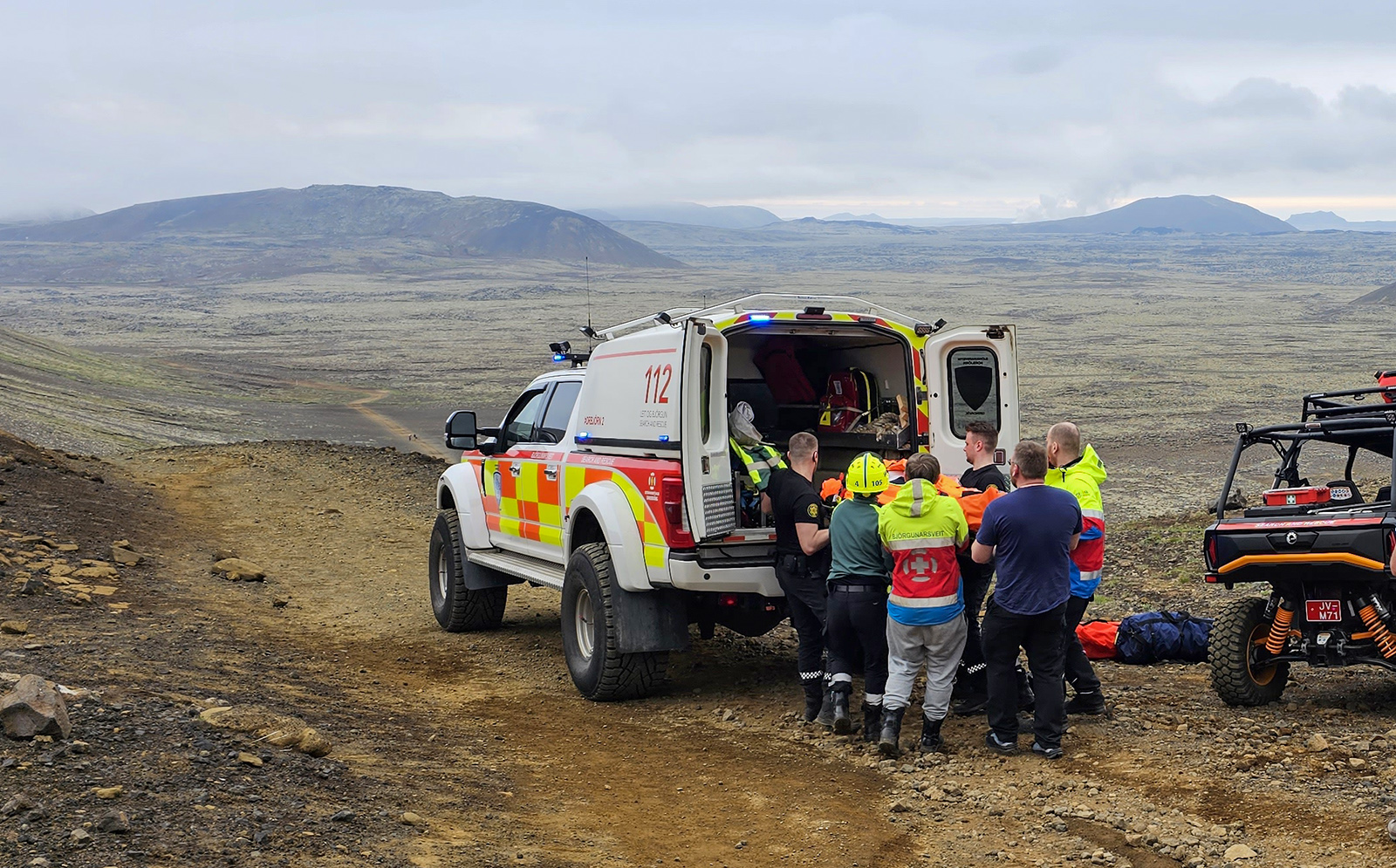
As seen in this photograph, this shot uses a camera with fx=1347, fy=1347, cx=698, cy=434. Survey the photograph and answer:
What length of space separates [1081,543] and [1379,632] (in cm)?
157

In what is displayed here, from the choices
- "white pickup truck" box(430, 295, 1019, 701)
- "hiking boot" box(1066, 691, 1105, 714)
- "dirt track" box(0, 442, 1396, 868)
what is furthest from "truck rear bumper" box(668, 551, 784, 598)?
"hiking boot" box(1066, 691, 1105, 714)

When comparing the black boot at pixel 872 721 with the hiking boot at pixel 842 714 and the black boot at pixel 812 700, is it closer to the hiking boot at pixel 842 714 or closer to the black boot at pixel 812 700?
the hiking boot at pixel 842 714

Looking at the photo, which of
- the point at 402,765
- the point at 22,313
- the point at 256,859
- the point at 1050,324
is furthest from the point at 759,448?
the point at 22,313

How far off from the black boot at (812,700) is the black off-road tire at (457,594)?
12.9 feet

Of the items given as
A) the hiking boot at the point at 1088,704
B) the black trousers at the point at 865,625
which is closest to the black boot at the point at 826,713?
the black trousers at the point at 865,625

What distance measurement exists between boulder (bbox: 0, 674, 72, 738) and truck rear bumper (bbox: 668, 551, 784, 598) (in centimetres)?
329

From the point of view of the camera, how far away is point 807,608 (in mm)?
7836

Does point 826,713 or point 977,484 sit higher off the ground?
point 977,484

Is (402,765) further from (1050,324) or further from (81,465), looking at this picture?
(1050,324)

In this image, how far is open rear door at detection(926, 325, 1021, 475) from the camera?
8.79 m

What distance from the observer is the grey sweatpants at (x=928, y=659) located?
709 cm

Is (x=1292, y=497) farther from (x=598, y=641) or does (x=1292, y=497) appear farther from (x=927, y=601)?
(x=598, y=641)

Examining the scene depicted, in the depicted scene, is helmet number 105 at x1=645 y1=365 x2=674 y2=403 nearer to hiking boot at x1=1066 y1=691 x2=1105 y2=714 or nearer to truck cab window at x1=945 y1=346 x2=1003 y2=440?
truck cab window at x1=945 y1=346 x2=1003 y2=440

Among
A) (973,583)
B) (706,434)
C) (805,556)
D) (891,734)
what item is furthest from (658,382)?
(891,734)
